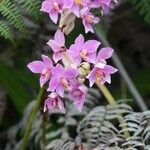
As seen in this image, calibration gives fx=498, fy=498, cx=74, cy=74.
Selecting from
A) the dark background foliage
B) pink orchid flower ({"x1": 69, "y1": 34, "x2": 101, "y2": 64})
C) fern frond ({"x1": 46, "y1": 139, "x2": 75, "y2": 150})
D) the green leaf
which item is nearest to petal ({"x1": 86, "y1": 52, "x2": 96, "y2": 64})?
pink orchid flower ({"x1": 69, "y1": 34, "x2": 101, "y2": 64})

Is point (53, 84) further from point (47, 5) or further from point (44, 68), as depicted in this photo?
point (47, 5)

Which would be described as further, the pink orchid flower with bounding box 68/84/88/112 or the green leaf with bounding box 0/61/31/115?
the green leaf with bounding box 0/61/31/115

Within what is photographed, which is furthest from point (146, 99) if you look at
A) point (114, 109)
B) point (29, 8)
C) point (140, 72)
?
point (29, 8)

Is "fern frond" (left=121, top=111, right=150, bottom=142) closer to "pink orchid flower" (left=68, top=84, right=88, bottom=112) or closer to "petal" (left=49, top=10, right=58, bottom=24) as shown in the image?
"pink orchid flower" (left=68, top=84, right=88, bottom=112)

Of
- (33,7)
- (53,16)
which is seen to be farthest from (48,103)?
(33,7)

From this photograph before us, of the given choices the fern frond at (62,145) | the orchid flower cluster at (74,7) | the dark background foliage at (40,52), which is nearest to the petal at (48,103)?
the orchid flower cluster at (74,7)

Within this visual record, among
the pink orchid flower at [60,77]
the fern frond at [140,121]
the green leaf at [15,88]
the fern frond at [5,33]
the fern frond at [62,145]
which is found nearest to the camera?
the pink orchid flower at [60,77]

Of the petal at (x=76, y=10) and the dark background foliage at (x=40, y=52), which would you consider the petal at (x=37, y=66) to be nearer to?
the petal at (x=76, y=10)
